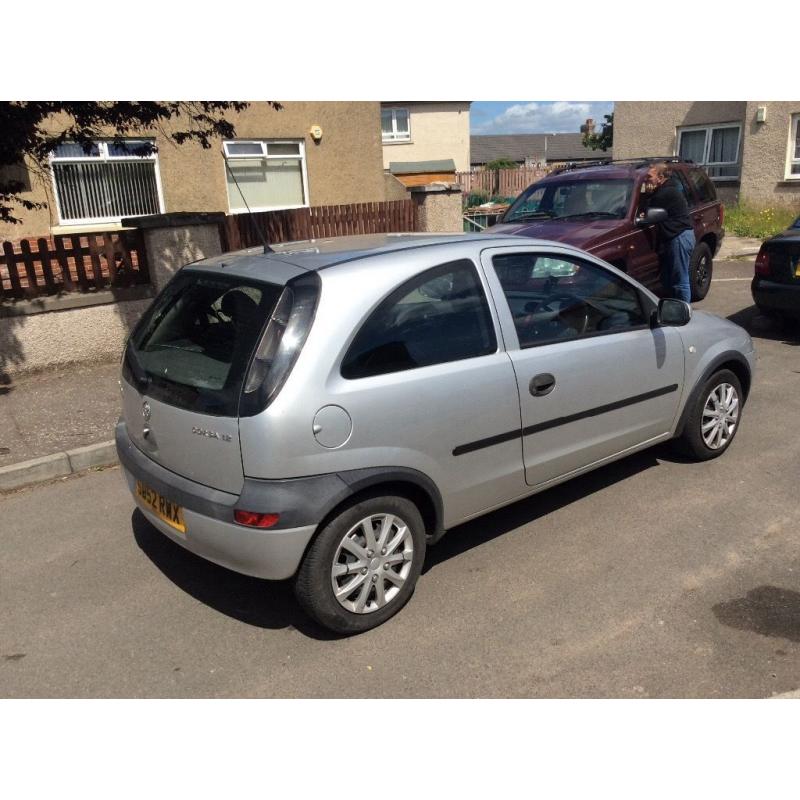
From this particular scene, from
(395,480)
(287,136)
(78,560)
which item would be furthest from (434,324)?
(287,136)

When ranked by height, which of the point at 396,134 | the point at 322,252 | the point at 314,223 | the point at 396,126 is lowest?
the point at 314,223

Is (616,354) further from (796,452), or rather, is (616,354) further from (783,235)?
(783,235)

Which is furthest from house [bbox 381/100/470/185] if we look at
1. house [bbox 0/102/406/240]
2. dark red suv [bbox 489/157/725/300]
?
dark red suv [bbox 489/157/725/300]

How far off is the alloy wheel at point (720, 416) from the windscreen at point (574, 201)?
12.8 ft

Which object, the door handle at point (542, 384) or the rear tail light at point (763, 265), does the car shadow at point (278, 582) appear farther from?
the rear tail light at point (763, 265)

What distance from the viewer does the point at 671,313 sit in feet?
15.0

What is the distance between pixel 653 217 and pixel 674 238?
38cm

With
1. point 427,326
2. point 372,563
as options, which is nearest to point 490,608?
point 372,563

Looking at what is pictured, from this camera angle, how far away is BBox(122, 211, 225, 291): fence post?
8.30 meters

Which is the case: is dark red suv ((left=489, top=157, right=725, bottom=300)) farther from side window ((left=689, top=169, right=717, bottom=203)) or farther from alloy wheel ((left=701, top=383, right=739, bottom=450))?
alloy wheel ((left=701, top=383, right=739, bottom=450))

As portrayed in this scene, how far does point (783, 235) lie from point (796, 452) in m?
3.78

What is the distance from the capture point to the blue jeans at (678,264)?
848cm

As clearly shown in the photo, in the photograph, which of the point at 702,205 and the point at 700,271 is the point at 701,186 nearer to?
the point at 702,205

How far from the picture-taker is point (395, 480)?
Answer: 11.1 ft
